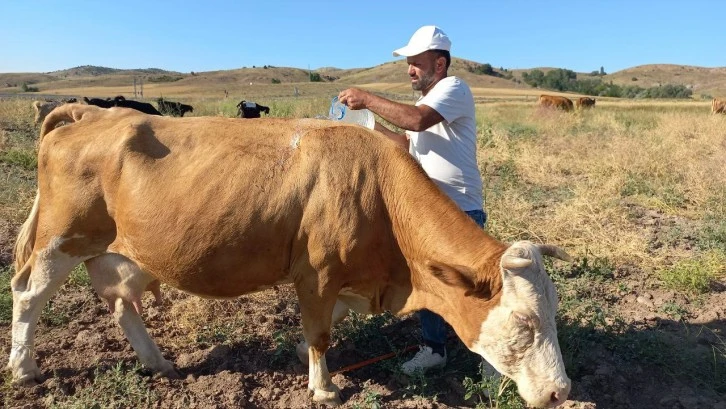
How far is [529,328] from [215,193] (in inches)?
83.8

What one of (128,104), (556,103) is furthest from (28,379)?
(556,103)

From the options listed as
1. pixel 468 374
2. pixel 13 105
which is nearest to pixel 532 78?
Result: pixel 13 105

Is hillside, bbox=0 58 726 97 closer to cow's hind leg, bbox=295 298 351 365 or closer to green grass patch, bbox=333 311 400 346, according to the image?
green grass patch, bbox=333 311 400 346

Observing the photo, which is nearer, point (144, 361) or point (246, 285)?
point (246, 285)

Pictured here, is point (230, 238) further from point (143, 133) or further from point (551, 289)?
point (551, 289)

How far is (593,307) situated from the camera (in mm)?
4902

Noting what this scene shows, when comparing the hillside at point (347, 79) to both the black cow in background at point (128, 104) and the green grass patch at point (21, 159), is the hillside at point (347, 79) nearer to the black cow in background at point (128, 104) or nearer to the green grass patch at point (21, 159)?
the black cow in background at point (128, 104)

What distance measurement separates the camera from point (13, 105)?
20.9 m

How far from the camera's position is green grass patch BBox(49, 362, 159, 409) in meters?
3.62

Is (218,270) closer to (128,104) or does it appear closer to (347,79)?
(128,104)

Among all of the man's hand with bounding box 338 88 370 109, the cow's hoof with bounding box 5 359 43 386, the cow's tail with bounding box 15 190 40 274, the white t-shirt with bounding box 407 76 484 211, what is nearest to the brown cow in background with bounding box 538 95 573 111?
the white t-shirt with bounding box 407 76 484 211

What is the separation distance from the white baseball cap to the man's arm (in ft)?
1.44

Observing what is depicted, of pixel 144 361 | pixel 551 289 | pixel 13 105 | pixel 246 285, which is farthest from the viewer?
pixel 13 105

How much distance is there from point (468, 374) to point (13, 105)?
23.2 m
